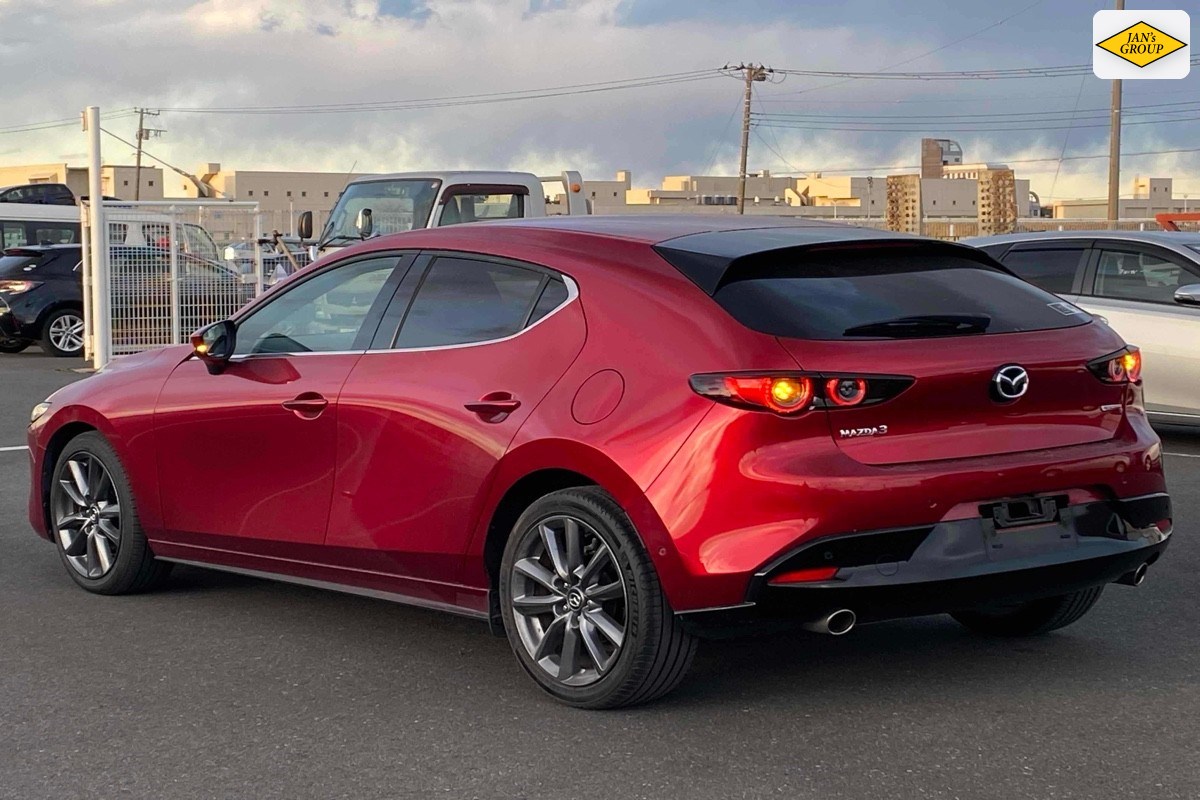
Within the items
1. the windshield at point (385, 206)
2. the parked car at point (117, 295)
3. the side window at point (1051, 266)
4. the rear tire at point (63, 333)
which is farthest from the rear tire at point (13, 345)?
the side window at point (1051, 266)

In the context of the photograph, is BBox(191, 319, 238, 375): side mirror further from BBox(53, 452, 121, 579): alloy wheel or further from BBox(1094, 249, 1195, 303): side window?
BBox(1094, 249, 1195, 303): side window

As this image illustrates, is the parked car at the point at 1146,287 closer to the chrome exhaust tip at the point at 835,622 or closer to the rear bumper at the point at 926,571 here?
the rear bumper at the point at 926,571

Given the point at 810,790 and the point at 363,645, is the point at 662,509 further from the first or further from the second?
the point at 363,645

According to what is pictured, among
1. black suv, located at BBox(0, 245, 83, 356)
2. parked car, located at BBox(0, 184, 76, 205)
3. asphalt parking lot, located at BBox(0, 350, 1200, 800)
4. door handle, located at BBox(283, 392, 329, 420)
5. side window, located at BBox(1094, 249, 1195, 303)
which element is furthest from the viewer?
parked car, located at BBox(0, 184, 76, 205)

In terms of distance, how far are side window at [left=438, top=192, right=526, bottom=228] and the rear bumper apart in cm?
1245

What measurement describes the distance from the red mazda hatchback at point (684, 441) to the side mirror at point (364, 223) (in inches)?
431

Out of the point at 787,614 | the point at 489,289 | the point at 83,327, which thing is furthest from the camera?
the point at 83,327

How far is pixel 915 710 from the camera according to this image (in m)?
4.91

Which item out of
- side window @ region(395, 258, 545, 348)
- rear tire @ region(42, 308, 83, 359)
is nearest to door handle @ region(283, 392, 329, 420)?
side window @ region(395, 258, 545, 348)

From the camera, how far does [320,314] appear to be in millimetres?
5996

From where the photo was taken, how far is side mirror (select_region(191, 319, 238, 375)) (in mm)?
6164

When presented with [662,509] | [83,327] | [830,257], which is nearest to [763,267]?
[830,257]

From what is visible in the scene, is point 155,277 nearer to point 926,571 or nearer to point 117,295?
point 117,295

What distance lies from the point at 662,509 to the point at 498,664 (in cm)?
122
